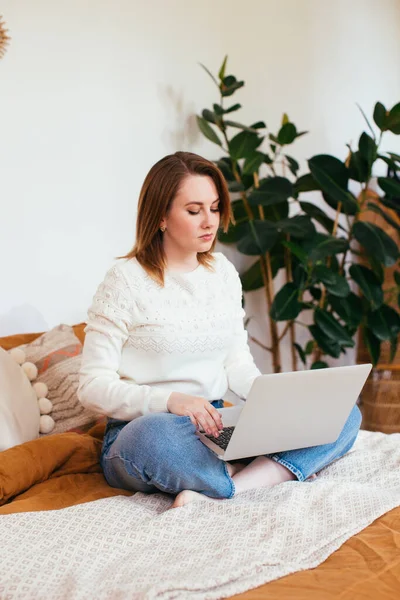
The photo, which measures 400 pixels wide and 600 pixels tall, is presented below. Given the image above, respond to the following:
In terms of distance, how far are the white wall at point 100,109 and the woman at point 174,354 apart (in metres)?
0.62

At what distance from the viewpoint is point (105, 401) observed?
1632 millimetres

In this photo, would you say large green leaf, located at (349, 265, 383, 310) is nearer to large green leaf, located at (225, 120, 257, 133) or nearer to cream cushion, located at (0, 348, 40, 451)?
large green leaf, located at (225, 120, 257, 133)

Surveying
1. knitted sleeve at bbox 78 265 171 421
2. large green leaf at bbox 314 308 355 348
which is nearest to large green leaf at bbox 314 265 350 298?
large green leaf at bbox 314 308 355 348

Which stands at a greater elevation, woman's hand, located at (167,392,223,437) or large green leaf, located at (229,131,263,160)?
large green leaf, located at (229,131,263,160)

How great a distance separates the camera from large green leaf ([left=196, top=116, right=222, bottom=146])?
9.31 feet

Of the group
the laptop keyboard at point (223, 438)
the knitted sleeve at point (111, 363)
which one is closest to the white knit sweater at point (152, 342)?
the knitted sleeve at point (111, 363)

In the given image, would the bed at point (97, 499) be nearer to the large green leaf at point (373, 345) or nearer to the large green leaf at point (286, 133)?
the large green leaf at point (286, 133)

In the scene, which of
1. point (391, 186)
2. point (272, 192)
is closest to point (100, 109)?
point (272, 192)

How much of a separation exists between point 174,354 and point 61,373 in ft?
1.31

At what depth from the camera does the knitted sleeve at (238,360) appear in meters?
1.86

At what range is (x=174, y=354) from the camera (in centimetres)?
174

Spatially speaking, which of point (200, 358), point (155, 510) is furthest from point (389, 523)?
point (200, 358)

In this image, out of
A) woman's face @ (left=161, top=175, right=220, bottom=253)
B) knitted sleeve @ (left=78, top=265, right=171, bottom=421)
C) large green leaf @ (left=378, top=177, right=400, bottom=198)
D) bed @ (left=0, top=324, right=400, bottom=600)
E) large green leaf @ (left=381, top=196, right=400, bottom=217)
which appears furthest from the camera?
large green leaf @ (left=381, top=196, right=400, bottom=217)

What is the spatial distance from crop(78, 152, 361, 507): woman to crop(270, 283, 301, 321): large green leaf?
3.35 ft
